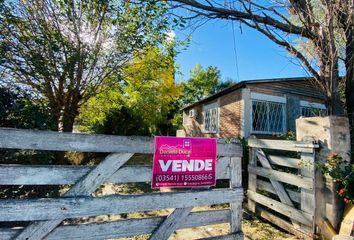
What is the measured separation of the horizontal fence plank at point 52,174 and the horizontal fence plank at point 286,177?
114 inches

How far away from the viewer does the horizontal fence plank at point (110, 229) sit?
7.56 feet

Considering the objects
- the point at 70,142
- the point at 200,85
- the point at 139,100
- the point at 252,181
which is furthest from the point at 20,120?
the point at 200,85

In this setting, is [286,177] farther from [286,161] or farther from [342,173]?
[342,173]

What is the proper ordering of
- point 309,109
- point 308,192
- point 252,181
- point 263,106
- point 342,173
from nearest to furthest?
1. point 342,173
2. point 308,192
3. point 252,181
4. point 263,106
5. point 309,109

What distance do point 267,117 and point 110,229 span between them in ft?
34.8

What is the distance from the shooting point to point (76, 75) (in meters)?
5.89

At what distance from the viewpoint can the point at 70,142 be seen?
240cm

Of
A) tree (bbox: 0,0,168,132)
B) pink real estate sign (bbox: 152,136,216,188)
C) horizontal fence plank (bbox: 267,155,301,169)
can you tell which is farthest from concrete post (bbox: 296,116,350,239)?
tree (bbox: 0,0,168,132)

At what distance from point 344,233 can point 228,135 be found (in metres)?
8.76

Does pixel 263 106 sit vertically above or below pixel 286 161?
above

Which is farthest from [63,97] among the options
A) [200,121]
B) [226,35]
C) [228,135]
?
[200,121]

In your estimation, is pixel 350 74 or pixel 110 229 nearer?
pixel 110 229

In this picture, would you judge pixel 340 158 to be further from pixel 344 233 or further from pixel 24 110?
pixel 24 110

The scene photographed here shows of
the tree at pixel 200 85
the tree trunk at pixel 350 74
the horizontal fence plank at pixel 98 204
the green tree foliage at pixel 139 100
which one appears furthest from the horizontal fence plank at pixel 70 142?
the tree at pixel 200 85
